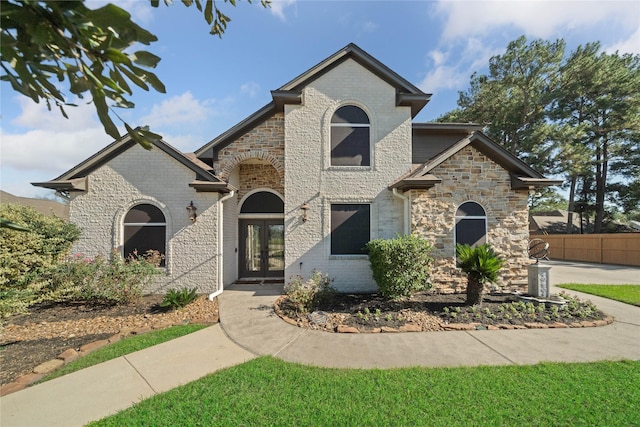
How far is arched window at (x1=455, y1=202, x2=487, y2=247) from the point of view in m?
8.52

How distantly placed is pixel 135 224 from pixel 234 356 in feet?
20.8

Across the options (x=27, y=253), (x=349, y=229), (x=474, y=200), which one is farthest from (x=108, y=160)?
(x=474, y=200)

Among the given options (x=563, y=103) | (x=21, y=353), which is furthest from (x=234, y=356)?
(x=563, y=103)

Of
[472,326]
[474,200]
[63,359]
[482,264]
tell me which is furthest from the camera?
[474,200]

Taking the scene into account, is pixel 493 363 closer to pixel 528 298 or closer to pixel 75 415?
pixel 528 298

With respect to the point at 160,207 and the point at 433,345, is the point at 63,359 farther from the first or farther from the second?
the point at 433,345

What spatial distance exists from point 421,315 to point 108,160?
10338 mm

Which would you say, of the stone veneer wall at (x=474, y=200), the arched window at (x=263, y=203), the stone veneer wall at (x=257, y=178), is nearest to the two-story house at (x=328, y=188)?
the stone veneer wall at (x=474, y=200)

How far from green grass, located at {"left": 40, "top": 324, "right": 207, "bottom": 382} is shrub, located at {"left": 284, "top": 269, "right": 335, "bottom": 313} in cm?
227

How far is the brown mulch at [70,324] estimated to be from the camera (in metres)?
4.74

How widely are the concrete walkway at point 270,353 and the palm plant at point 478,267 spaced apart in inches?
52.6

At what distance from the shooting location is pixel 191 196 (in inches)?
340

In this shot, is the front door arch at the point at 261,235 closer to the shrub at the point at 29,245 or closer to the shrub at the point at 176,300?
the shrub at the point at 176,300

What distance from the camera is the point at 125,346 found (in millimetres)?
5055
